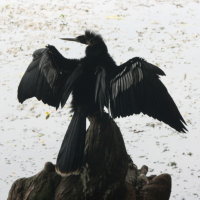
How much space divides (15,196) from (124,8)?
547 inches

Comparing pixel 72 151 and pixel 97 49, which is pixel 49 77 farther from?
pixel 72 151

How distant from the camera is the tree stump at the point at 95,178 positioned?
3.92m

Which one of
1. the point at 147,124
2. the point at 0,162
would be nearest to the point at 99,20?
the point at 147,124

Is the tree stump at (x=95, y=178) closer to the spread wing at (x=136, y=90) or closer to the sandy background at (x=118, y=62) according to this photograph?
the spread wing at (x=136, y=90)

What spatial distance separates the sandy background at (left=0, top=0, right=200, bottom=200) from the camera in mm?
7520

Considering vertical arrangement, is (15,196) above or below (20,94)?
below

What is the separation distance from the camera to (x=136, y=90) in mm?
3953

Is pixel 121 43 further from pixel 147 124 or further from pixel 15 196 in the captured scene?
pixel 15 196

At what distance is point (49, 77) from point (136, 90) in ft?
2.78

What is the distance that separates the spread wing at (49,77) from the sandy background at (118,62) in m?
2.70

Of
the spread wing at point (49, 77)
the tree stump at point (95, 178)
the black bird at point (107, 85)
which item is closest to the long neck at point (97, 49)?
the black bird at point (107, 85)

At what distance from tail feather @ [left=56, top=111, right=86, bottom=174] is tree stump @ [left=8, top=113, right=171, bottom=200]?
0.43 feet

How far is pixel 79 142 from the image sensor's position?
12.0 feet

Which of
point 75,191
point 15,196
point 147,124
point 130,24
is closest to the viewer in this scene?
point 75,191
